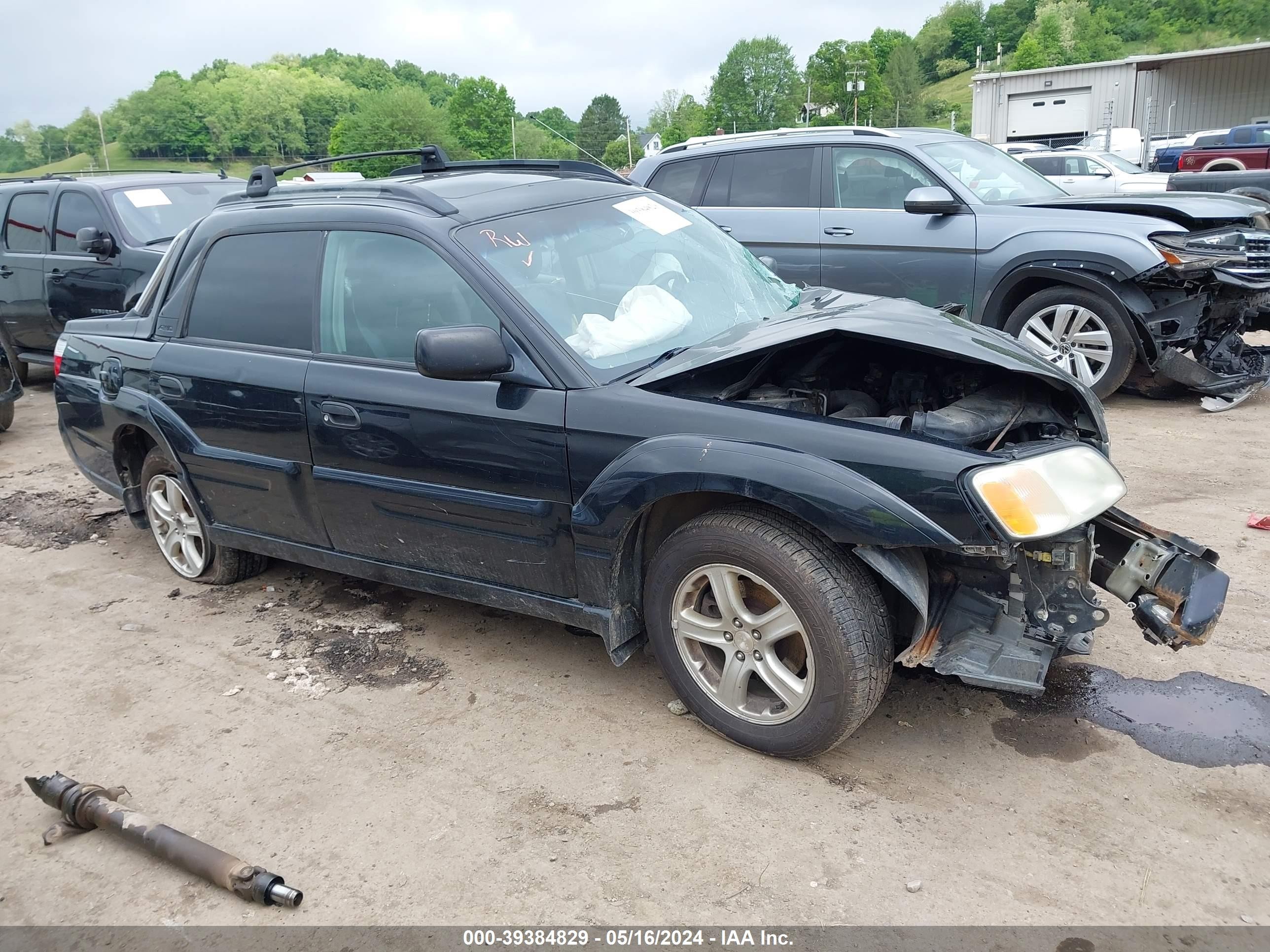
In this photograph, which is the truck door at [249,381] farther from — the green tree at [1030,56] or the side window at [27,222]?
the green tree at [1030,56]

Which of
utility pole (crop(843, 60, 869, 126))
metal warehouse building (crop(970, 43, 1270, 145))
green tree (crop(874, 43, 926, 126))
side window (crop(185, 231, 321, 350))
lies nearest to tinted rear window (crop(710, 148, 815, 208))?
side window (crop(185, 231, 321, 350))

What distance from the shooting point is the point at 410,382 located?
Result: 11.3 feet

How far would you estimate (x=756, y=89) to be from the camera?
87.1m

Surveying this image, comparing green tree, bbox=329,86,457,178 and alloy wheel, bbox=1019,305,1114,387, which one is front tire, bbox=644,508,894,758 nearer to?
alloy wheel, bbox=1019,305,1114,387

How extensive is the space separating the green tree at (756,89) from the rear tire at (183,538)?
80282 mm

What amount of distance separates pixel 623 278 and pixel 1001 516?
1.69 m

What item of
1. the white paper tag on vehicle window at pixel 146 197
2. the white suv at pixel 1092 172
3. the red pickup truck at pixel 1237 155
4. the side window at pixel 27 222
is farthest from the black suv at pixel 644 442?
the red pickup truck at pixel 1237 155

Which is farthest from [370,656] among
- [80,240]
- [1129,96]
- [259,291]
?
[1129,96]

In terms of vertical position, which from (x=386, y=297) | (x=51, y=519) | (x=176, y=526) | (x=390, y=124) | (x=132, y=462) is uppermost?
(x=390, y=124)

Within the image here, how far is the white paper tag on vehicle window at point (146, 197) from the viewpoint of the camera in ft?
28.3

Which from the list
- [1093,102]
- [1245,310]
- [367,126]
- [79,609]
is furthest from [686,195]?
[367,126]

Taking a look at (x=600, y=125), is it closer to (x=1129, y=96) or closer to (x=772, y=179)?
(x=1129, y=96)

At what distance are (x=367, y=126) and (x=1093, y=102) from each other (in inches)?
1982

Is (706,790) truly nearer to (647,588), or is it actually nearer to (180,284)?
(647,588)
